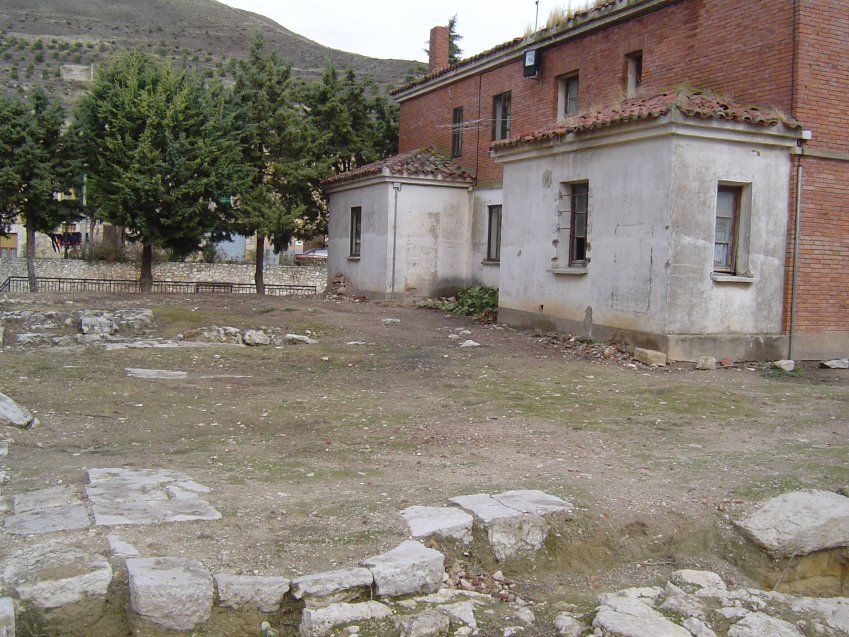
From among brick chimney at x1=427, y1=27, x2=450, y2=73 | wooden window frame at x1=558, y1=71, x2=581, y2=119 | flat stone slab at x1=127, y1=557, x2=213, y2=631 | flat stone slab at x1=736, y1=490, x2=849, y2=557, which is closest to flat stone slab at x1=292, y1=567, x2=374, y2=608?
flat stone slab at x1=127, y1=557, x2=213, y2=631

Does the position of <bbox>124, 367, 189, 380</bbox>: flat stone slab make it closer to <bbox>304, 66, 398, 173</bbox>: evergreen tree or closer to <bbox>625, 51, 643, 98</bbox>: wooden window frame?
<bbox>625, 51, 643, 98</bbox>: wooden window frame

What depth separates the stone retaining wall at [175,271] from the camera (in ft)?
92.4

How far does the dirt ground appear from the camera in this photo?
4785mm

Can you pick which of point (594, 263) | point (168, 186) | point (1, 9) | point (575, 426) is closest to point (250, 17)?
point (1, 9)

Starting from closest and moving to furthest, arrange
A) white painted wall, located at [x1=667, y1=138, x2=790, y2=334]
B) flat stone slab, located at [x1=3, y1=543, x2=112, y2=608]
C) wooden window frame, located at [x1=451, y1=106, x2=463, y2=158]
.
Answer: flat stone slab, located at [x1=3, y1=543, x2=112, y2=608], white painted wall, located at [x1=667, y1=138, x2=790, y2=334], wooden window frame, located at [x1=451, y1=106, x2=463, y2=158]

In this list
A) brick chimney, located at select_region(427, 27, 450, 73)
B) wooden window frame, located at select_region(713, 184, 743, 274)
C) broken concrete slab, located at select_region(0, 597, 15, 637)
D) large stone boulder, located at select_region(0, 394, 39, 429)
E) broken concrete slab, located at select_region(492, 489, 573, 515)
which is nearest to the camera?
broken concrete slab, located at select_region(0, 597, 15, 637)

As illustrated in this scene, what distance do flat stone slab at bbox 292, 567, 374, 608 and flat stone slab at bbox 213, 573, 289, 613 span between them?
0.09 m

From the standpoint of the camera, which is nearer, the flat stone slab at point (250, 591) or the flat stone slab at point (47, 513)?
the flat stone slab at point (250, 591)

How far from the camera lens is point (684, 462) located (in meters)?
6.52

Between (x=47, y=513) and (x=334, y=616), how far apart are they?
1984 mm

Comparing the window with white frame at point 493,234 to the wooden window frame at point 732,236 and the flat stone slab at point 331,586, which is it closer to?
the wooden window frame at point 732,236

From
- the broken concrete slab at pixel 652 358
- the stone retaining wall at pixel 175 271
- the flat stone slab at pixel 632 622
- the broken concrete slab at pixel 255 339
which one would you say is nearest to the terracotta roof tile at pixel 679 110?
the broken concrete slab at pixel 652 358

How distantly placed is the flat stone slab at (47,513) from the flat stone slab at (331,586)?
4.58ft

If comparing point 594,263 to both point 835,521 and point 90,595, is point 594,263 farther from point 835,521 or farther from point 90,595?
point 90,595
